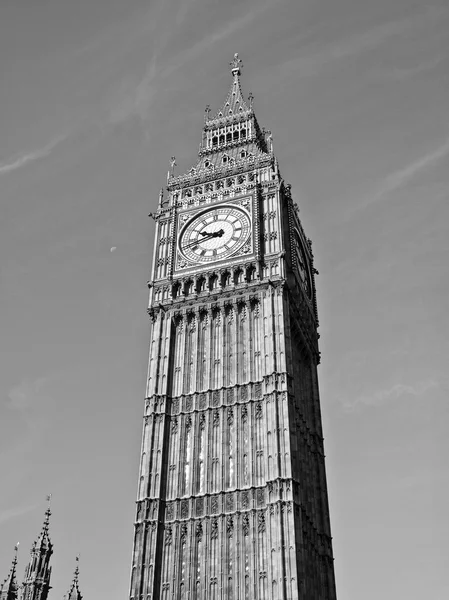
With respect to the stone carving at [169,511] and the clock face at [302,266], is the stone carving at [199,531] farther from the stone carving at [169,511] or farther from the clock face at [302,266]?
the clock face at [302,266]

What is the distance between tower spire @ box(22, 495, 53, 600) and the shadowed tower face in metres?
5.36

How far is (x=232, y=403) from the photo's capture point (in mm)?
56344

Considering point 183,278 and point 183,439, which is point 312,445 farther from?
point 183,278

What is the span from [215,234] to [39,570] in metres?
29.9

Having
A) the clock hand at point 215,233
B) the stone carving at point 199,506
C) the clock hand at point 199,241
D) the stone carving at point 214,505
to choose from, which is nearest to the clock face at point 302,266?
the clock hand at point 215,233

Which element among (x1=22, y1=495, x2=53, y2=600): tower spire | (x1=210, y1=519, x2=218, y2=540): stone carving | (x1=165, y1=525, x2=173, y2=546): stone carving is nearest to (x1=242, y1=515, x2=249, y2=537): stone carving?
(x1=210, y1=519, x2=218, y2=540): stone carving

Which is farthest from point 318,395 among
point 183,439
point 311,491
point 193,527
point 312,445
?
point 193,527

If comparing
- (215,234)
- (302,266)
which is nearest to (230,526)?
(215,234)

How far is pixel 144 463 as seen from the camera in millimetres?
54969

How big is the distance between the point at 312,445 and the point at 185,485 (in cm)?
1175

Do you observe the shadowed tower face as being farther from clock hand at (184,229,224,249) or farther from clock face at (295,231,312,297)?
clock face at (295,231,312,297)

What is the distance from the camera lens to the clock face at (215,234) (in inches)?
2559

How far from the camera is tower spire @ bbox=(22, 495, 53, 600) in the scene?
4762 cm

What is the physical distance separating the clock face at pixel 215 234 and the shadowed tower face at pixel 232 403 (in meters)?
0.11
